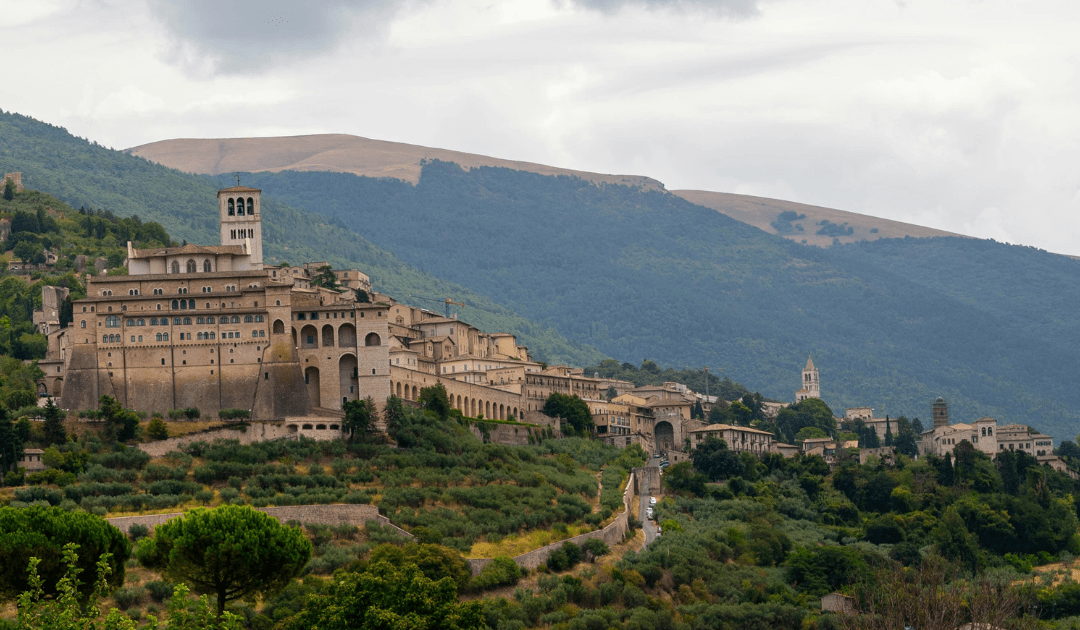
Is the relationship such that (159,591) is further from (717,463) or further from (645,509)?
(717,463)

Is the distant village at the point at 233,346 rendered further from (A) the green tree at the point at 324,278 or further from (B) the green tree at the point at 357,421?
(A) the green tree at the point at 324,278

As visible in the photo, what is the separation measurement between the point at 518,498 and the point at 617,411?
3658 centimetres

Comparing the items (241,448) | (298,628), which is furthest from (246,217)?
→ (298,628)

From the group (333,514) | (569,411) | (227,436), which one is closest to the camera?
(333,514)

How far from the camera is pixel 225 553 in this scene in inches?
2340

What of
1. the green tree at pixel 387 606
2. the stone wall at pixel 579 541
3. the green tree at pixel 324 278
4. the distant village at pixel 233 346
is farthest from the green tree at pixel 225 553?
the green tree at pixel 324 278

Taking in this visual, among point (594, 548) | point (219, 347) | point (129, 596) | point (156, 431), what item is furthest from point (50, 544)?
point (219, 347)

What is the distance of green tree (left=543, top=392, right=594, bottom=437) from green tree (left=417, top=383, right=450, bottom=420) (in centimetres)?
1715

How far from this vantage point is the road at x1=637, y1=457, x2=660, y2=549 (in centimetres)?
9751

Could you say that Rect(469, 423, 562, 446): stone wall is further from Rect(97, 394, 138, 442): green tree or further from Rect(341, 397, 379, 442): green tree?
Rect(97, 394, 138, 442): green tree

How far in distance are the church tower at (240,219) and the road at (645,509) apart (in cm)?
3014

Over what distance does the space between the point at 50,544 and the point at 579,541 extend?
124ft

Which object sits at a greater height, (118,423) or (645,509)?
(118,423)

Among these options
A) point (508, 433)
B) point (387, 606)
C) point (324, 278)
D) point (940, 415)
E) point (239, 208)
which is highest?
point (239, 208)
